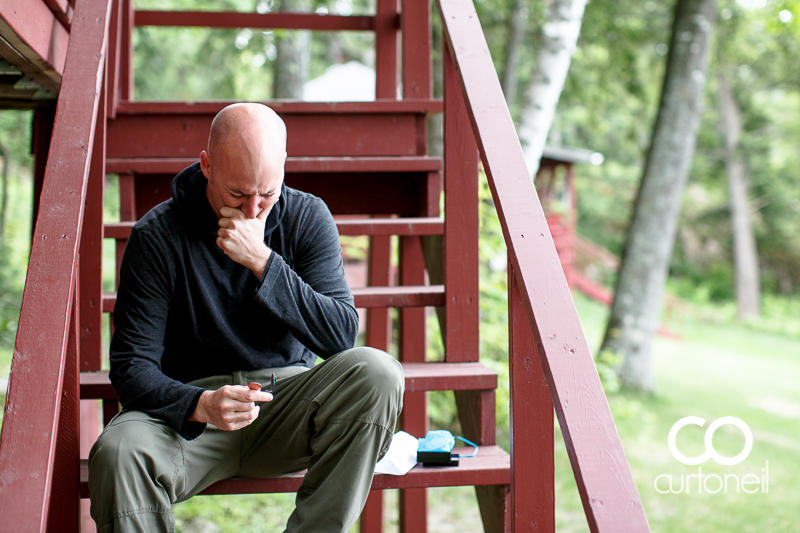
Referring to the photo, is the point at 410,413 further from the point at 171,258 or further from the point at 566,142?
the point at 566,142

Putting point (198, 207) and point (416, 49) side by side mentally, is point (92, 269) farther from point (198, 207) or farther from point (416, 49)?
point (416, 49)

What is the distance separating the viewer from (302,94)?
23.4 feet

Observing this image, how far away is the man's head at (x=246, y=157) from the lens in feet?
5.64

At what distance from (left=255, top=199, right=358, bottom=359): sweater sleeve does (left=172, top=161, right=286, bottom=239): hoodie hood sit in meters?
0.08

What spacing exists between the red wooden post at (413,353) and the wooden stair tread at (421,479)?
1215mm

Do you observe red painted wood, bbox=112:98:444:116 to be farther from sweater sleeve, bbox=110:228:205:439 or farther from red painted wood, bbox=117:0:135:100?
sweater sleeve, bbox=110:228:205:439

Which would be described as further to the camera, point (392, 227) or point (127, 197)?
point (127, 197)

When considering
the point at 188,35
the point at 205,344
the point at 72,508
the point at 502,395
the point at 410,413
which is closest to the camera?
the point at 72,508

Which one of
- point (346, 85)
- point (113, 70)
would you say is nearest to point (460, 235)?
point (113, 70)

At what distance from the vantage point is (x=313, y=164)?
2.67 m

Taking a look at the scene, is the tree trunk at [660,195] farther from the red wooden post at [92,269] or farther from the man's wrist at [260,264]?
the man's wrist at [260,264]

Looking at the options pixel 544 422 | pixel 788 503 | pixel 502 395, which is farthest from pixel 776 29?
pixel 544 422

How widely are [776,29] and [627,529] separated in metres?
6.99

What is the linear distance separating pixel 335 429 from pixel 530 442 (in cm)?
48
